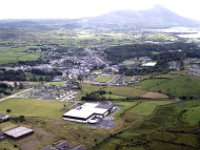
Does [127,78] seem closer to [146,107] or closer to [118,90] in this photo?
[118,90]

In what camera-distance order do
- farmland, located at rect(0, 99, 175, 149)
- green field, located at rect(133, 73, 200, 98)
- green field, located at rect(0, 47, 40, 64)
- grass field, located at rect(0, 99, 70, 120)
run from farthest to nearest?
1. green field, located at rect(0, 47, 40, 64)
2. green field, located at rect(133, 73, 200, 98)
3. grass field, located at rect(0, 99, 70, 120)
4. farmland, located at rect(0, 99, 175, 149)

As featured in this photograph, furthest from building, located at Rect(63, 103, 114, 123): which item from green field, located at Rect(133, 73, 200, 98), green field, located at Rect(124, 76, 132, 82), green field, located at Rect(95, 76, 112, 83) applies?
green field, located at Rect(95, 76, 112, 83)

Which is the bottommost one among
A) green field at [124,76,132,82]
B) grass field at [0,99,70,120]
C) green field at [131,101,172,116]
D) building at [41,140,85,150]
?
building at [41,140,85,150]

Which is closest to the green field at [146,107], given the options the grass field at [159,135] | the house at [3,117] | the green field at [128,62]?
the grass field at [159,135]

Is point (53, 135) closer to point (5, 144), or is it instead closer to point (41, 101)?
point (5, 144)

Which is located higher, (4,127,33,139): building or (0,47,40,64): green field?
(0,47,40,64): green field

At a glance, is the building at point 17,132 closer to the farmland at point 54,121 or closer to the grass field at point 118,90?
the farmland at point 54,121

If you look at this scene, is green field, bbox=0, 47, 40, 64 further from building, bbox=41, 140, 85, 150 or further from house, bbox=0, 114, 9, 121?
building, bbox=41, 140, 85, 150

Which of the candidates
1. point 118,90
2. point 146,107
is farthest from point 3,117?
point 118,90
